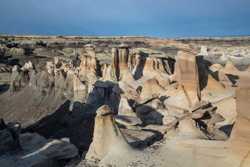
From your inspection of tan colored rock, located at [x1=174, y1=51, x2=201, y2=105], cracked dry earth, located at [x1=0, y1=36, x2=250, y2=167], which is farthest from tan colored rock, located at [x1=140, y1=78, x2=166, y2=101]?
tan colored rock, located at [x1=174, y1=51, x2=201, y2=105]

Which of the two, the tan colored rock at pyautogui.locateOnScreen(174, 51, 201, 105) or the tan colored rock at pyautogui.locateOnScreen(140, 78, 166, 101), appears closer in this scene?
the tan colored rock at pyautogui.locateOnScreen(174, 51, 201, 105)

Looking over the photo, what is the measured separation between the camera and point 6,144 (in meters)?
10.7

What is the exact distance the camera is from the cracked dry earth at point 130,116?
8820 millimetres

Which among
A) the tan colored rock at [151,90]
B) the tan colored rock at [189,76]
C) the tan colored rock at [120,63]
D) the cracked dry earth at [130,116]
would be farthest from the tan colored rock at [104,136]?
the tan colored rock at [120,63]

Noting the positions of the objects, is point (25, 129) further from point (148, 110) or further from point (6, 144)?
point (148, 110)

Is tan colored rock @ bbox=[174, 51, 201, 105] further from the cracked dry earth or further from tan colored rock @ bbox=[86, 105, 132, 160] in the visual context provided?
tan colored rock @ bbox=[86, 105, 132, 160]

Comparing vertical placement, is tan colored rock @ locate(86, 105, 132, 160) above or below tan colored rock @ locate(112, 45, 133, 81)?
below

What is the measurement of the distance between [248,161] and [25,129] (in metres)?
6.90

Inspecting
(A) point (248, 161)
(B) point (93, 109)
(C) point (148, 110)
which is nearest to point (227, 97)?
(C) point (148, 110)

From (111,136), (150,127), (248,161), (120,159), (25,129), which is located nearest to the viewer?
(248,161)

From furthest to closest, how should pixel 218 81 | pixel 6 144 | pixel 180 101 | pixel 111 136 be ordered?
pixel 218 81, pixel 180 101, pixel 6 144, pixel 111 136

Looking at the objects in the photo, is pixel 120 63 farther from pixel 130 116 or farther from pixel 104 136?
pixel 104 136

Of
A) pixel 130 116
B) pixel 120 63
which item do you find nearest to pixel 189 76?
pixel 130 116

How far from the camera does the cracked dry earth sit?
28.9 ft
